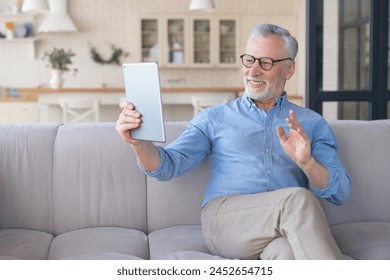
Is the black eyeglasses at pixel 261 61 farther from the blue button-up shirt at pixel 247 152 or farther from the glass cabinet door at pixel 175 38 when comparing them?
the glass cabinet door at pixel 175 38

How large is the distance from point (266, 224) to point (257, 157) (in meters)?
0.41

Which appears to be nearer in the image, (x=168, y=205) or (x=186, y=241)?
(x=186, y=241)

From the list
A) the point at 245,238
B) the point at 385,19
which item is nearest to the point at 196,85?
the point at 385,19

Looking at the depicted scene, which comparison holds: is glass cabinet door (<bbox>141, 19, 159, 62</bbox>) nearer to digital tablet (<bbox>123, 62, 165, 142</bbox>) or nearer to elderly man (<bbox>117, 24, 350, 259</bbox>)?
elderly man (<bbox>117, 24, 350, 259</bbox>)

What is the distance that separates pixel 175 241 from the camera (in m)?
2.51

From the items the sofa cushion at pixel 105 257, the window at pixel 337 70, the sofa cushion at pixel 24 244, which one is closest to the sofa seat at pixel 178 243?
the sofa cushion at pixel 105 257

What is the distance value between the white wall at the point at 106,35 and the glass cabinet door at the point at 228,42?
0.13 meters

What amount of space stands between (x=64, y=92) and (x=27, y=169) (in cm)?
511

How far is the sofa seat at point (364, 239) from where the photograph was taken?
234 centimetres

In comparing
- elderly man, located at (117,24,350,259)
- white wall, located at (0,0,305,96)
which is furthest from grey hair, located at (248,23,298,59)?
white wall, located at (0,0,305,96)

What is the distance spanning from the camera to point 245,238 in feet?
7.15

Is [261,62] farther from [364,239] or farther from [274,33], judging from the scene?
[364,239]

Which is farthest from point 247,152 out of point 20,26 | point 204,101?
point 20,26
